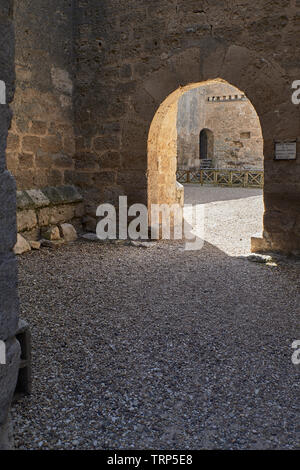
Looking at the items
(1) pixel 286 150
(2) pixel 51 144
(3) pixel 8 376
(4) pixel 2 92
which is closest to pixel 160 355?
(3) pixel 8 376

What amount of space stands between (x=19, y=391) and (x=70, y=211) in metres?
4.05

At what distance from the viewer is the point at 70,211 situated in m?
5.91

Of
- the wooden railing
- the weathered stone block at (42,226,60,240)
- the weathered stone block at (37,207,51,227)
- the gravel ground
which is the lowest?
the gravel ground

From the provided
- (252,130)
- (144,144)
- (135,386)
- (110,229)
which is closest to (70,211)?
(110,229)

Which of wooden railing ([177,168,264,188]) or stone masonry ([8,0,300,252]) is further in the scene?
wooden railing ([177,168,264,188])

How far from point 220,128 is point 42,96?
15.0 metres

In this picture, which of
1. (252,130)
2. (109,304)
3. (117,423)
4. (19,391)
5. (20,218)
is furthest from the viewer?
(252,130)

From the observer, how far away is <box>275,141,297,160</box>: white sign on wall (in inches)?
184

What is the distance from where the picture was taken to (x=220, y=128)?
19.5 m

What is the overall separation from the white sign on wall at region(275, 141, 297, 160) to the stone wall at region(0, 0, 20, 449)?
11.8ft

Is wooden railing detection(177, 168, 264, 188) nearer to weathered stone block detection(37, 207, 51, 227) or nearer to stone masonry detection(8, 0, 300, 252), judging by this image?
stone masonry detection(8, 0, 300, 252)

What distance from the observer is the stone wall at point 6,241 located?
1.62 metres

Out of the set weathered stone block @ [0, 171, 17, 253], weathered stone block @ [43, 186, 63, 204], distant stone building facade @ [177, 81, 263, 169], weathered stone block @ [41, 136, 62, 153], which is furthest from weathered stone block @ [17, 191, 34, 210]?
distant stone building facade @ [177, 81, 263, 169]
